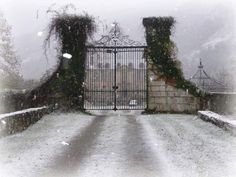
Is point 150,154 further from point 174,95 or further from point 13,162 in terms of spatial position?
point 174,95

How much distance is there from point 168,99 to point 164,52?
6.29ft

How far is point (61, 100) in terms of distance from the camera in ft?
63.5

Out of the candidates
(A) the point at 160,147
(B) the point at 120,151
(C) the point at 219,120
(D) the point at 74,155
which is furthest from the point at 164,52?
(D) the point at 74,155

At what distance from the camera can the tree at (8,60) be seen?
33438 millimetres

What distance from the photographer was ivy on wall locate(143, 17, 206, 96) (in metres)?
19.1

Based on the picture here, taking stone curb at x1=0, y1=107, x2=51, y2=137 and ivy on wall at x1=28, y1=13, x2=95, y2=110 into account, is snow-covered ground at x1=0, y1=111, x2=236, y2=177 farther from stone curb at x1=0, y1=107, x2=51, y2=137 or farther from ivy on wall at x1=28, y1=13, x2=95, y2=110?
ivy on wall at x1=28, y1=13, x2=95, y2=110

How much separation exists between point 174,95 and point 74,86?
13.0 ft

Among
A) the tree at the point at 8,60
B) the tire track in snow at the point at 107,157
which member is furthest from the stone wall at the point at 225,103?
the tree at the point at 8,60

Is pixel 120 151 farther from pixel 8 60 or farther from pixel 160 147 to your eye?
pixel 8 60

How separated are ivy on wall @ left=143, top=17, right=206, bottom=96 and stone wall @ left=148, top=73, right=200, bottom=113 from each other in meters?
0.23

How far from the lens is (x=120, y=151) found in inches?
383

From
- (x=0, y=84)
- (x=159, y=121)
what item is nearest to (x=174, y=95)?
(x=159, y=121)

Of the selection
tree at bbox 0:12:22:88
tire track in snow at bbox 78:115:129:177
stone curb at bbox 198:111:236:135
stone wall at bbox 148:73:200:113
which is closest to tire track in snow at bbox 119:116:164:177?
tire track in snow at bbox 78:115:129:177

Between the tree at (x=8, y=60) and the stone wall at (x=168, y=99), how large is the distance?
1642 cm
